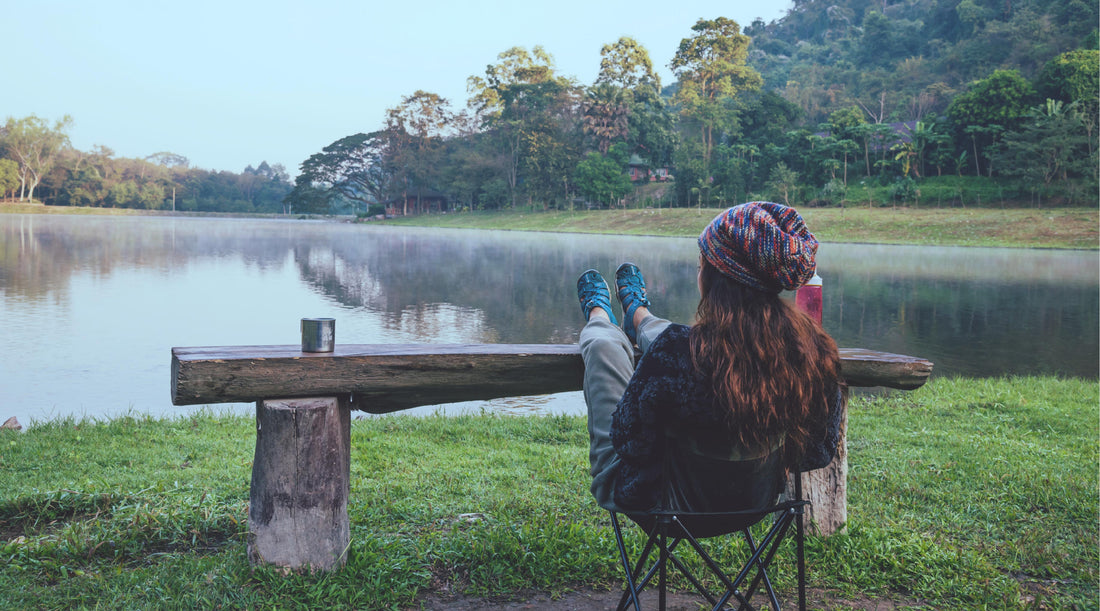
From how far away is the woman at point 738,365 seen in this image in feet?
5.08

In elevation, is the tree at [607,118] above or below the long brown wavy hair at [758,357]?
above

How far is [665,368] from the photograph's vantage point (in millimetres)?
1574

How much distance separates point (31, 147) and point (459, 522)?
2812 inches

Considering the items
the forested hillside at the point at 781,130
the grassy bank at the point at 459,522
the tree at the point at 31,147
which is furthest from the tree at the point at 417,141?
the grassy bank at the point at 459,522

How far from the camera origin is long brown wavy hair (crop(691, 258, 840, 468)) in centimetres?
155

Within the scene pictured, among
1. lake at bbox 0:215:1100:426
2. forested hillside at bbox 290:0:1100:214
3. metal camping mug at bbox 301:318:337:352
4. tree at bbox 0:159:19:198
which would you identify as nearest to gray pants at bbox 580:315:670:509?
metal camping mug at bbox 301:318:337:352

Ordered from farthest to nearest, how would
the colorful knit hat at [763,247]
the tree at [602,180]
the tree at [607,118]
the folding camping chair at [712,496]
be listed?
the tree at [607,118] < the tree at [602,180] < the folding camping chair at [712,496] < the colorful knit hat at [763,247]

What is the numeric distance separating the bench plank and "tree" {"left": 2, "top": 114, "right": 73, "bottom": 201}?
2796 inches

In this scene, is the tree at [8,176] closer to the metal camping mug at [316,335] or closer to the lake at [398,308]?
the lake at [398,308]

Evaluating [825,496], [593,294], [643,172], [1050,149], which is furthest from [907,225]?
[593,294]

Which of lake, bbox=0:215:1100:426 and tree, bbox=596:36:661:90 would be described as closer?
lake, bbox=0:215:1100:426

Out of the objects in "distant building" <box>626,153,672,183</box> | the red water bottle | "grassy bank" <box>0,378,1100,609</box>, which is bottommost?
"grassy bank" <box>0,378,1100,609</box>

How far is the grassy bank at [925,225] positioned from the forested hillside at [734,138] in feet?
9.44

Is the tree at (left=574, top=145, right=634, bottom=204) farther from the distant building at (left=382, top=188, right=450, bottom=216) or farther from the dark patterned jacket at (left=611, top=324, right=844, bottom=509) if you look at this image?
the dark patterned jacket at (left=611, top=324, right=844, bottom=509)
